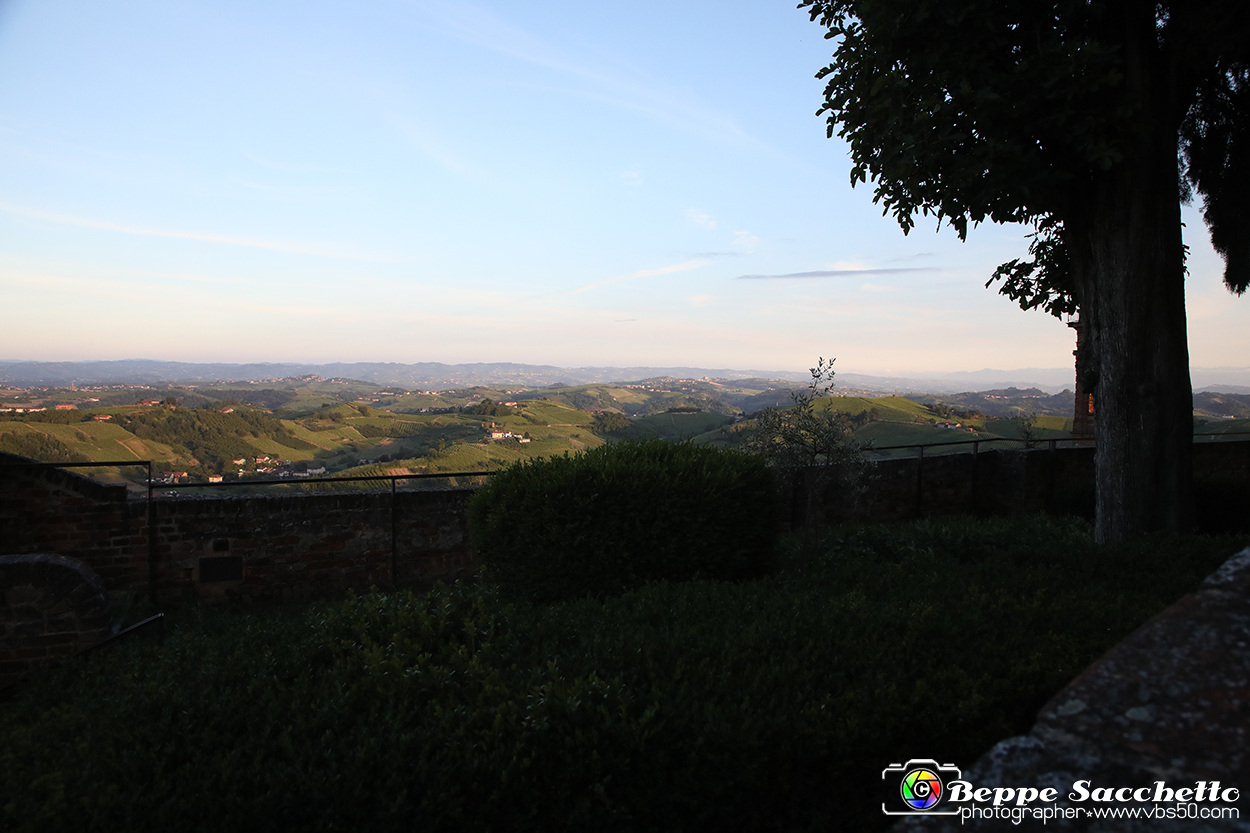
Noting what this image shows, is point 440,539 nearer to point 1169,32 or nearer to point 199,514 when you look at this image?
point 199,514

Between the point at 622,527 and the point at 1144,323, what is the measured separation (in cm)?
607

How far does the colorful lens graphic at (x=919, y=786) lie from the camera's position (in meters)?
2.55

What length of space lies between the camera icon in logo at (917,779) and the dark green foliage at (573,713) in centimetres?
6

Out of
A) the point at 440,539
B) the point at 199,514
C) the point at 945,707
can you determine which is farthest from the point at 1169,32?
the point at 199,514

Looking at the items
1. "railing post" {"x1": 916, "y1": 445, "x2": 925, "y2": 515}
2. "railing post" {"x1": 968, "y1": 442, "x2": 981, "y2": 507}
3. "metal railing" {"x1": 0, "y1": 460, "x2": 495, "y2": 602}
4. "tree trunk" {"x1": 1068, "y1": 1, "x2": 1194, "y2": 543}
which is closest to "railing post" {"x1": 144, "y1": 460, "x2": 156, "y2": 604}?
"metal railing" {"x1": 0, "y1": 460, "x2": 495, "y2": 602}

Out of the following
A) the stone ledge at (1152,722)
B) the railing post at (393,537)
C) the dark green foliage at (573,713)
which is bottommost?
the railing post at (393,537)

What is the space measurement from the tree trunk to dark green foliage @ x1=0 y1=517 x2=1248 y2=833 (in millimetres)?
3424

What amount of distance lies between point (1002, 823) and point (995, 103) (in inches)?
288

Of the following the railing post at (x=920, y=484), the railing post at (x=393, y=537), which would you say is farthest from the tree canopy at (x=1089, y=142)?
the railing post at (x=393, y=537)

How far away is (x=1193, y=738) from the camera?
133 centimetres

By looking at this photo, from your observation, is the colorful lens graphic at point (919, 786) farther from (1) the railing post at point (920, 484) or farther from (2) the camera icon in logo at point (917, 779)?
(1) the railing post at point (920, 484)

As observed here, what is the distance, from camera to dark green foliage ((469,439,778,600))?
6.57 meters

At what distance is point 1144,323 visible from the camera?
749 centimetres

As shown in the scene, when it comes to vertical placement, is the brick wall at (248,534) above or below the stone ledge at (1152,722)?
below
